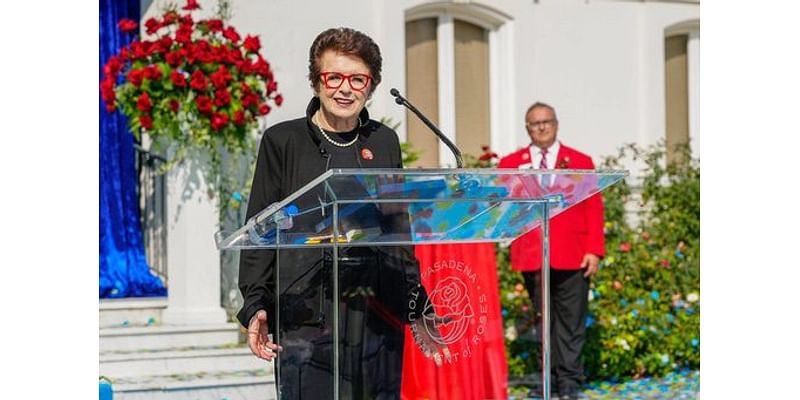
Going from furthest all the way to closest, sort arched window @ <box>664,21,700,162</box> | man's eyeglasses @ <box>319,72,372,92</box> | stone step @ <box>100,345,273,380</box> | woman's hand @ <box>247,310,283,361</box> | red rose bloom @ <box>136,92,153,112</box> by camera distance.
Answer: arched window @ <box>664,21,700,162</box>, red rose bloom @ <box>136,92,153,112</box>, stone step @ <box>100,345,273,380</box>, man's eyeglasses @ <box>319,72,372,92</box>, woman's hand @ <box>247,310,283,361</box>

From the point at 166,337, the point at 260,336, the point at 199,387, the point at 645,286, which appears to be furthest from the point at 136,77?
the point at 260,336

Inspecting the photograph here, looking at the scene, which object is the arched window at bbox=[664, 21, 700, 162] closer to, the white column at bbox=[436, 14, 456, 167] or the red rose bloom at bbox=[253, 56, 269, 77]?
the white column at bbox=[436, 14, 456, 167]

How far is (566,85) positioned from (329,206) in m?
6.25

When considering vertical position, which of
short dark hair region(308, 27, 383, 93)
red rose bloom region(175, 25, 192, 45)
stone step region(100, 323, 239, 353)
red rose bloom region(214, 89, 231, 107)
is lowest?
stone step region(100, 323, 239, 353)

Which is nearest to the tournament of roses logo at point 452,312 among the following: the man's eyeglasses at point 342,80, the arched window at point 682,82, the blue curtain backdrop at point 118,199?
the man's eyeglasses at point 342,80

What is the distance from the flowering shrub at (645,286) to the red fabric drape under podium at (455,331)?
3.74 metres

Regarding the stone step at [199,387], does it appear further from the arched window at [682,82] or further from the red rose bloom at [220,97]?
the arched window at [682,82]

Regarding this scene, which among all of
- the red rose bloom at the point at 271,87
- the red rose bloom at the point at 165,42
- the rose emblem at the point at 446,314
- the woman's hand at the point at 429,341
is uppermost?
the red rose bloom at the point at 165,42

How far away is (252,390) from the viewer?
677 centimetres

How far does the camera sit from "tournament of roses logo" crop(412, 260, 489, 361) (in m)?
3.48

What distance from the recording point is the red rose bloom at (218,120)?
24.2 ft

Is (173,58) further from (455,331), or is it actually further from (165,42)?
(455,331)

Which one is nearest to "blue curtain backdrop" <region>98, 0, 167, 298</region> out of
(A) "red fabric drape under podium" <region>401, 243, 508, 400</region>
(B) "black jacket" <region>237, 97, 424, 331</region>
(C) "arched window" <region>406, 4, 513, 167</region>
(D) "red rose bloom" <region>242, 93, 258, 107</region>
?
(D) "red rose bloom" <region>242, 93, 258, 107</region>

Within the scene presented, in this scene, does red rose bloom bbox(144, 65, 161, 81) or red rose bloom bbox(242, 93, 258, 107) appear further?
red rose bloom bbox(242, 93, 258, 107)
